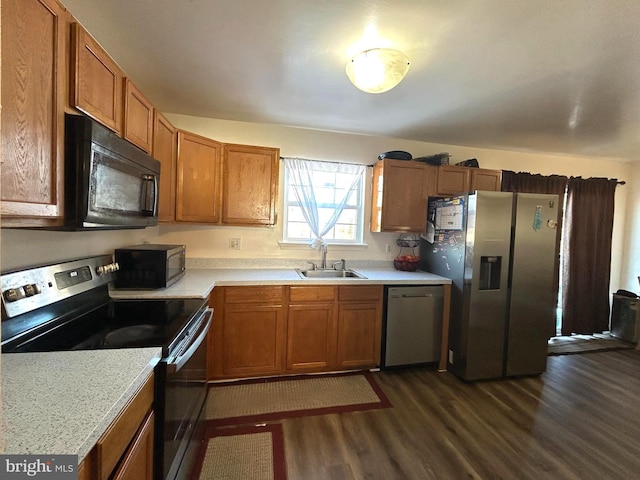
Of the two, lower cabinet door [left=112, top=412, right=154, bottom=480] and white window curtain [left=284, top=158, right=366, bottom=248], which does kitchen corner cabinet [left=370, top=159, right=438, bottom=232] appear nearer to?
white window curtain [left=284, top=158, right=366, bottom=248]

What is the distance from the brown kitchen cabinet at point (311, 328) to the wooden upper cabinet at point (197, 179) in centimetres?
102

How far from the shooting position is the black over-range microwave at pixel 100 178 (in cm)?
108

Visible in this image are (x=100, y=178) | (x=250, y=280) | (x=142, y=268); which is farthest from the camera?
(x=250, y=280)

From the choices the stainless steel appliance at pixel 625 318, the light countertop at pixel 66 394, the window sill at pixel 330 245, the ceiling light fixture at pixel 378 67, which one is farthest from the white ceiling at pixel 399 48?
the stainless steel appliance at pixel 625 318

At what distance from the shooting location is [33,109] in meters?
0.92

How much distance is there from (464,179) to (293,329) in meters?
2.40

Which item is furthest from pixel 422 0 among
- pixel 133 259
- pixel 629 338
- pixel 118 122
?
pixel 629 338

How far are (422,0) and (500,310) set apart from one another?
8.14 ft

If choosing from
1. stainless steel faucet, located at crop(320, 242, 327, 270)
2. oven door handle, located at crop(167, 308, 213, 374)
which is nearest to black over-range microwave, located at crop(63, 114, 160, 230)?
oven door handle, located at crop(167, 308, 213, 374)

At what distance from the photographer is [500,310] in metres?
2.63

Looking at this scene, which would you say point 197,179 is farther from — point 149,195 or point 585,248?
point 585,248

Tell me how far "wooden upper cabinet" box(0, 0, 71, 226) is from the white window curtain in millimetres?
2106

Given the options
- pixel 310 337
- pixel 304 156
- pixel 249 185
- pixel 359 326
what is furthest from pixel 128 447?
pixel 304 156

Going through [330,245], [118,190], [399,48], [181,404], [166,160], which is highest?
[399,48]
